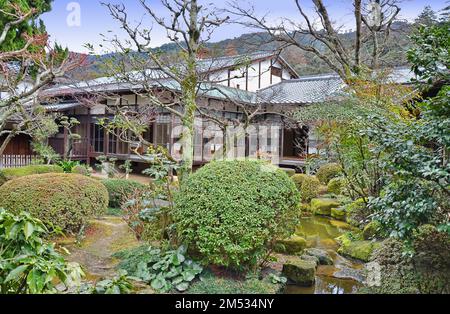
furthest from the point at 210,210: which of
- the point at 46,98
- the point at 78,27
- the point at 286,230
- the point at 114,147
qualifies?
the point at 114,147

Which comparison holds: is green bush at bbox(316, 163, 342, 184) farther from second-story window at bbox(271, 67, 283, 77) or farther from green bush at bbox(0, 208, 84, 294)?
green bush at bbox(0, 208, 84, 294)

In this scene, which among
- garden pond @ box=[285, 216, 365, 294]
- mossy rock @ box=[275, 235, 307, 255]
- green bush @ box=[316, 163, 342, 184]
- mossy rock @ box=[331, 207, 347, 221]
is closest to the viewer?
garden pond @ box=[285, 216, 365, 294]

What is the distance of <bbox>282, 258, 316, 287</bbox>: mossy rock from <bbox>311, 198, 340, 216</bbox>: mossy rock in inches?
164

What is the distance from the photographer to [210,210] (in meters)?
3.44

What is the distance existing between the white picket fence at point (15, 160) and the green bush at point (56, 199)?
7.02 metres

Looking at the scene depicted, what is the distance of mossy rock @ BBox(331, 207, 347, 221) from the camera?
24.7 feet

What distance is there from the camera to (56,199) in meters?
4.67

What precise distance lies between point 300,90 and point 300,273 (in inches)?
453

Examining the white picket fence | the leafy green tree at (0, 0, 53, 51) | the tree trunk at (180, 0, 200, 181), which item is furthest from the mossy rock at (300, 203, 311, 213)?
the white picket fence

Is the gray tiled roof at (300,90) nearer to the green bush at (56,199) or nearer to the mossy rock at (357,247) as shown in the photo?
the mossy rock at (357,247)

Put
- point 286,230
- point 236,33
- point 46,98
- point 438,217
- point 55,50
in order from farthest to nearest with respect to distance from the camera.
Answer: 1. point 46,98
2. point 236,33
3. point 55,50
4. point 286,230
5. point 438,217

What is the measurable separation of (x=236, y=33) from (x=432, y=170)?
553 centimetres

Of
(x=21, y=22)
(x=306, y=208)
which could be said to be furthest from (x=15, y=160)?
(x=306, y=208)
